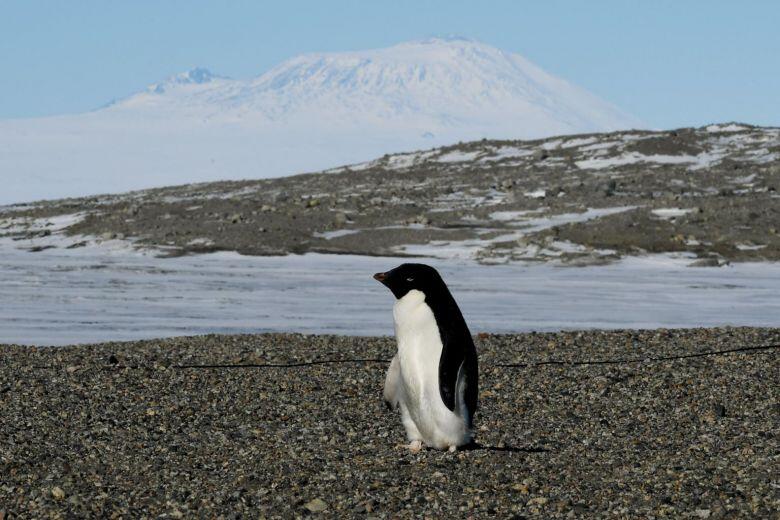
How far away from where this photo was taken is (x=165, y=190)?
160 ft

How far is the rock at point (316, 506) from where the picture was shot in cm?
602

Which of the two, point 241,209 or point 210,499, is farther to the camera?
point 241,209

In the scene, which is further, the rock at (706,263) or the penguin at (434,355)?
the rock at (706,263)

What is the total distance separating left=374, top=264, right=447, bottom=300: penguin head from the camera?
7016 mm

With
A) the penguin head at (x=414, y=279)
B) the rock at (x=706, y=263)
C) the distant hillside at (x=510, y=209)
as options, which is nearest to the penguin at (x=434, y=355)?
the penguin head at (x=414, y=279)

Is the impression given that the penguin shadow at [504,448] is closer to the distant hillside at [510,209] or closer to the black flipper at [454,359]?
the black flipper at [454,359]

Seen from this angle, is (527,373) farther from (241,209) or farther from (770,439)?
(241,209)

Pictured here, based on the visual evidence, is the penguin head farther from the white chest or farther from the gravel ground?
the gravel ground

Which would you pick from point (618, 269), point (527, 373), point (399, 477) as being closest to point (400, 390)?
point (399, 477)

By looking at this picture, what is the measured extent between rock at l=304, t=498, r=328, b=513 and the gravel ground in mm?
12

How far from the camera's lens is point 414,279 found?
7039 millimetres

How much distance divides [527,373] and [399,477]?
4.30m

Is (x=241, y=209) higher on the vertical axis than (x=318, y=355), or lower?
higher

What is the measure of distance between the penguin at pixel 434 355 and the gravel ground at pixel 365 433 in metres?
0.23
